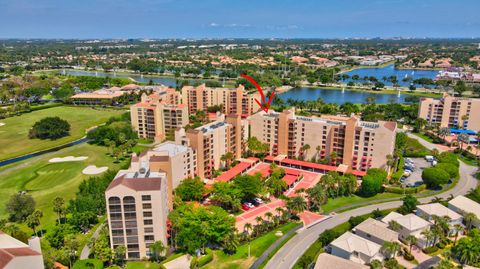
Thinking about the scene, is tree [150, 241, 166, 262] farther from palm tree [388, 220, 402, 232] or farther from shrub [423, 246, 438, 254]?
shrub [423, 246, 438, 254]

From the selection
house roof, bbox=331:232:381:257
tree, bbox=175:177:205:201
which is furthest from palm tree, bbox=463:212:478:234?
tree, bbox=175:177:205:201

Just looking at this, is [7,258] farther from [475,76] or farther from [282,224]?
[475,76]

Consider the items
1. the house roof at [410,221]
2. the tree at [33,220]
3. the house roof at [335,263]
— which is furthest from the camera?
the tree at [33,220]

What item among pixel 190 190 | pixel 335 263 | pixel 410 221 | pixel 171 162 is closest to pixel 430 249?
pixel 410 221

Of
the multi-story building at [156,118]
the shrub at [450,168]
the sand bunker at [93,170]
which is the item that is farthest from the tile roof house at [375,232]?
the multi-story building at [156,118]

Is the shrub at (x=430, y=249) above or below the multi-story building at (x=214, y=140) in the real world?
below

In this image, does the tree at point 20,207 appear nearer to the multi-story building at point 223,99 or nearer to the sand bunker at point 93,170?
the sand bunker at point 93,170

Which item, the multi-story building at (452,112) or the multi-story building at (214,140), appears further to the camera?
the multi-story building at (452,112)
